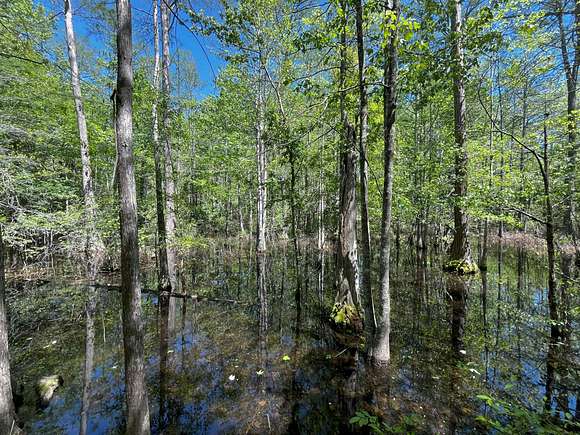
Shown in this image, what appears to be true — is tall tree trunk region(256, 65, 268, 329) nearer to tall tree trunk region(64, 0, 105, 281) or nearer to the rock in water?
the rock in water

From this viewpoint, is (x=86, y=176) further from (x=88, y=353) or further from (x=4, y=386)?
(x=4, y=386)

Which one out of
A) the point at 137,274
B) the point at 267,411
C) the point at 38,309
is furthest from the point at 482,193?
the point at 38,309

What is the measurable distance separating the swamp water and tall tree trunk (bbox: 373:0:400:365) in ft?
1.70

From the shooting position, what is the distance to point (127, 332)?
2.81 meters

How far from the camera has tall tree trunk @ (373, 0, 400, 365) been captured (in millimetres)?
4164

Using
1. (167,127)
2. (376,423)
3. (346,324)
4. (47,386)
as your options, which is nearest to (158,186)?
(167,127)

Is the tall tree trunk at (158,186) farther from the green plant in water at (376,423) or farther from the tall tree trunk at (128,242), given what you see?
the green plant in water at (376,423)

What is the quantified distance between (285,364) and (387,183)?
13.0ft

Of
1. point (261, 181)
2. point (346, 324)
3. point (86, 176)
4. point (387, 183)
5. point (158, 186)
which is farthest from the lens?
point (261, 181)

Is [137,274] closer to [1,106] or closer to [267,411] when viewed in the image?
[267,411]

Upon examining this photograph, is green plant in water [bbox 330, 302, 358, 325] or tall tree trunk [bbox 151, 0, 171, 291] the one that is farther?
tall tree trunk [bbox 151, 0, 171, 291]

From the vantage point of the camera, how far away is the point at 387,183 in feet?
14.6

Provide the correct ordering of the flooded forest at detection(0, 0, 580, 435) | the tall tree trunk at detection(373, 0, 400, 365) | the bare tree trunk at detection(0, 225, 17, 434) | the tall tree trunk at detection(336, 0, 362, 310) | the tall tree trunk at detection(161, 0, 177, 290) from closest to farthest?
the bare tree trunk at detection(0, 225, 17, 434) → the flooded forest at detection(0, 0, 580, 435) → the tall tree trunk at detection(373, 0, 400, 365) → the tall tree trunk at detection(336, 0, 362, 310) → the tall tree trunk at detection(161, 0, 177, 290)

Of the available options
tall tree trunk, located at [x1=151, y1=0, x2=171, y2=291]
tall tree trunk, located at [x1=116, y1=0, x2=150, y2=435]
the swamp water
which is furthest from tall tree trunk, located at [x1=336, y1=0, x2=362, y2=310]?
tall tree trunk, located at [x1=151, y1=0, x2=171, y2=291]
